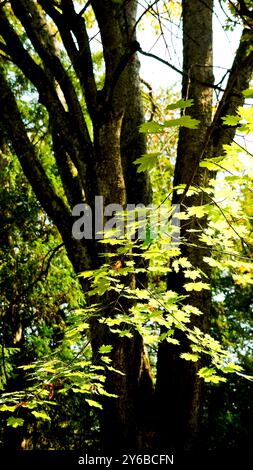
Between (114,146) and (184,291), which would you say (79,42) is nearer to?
(114,146)

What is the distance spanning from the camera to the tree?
305 centimetres

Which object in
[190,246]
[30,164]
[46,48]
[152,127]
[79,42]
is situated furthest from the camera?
[30,164]

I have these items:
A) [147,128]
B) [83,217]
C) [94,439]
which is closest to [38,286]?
[94,439]

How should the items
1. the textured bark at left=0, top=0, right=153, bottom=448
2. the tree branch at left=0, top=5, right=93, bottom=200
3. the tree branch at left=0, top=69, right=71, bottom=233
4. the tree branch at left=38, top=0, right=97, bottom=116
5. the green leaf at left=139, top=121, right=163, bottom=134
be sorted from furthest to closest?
the tree branch at left=0, top=69, right=71, bottom=233 → the tree branch at left=0, top=5, right=93, bottom=200 → the tree branch at left=38, top=0, right=97, bottom=116 → the textured bark at left=0, top=0, right=153, bottom=448 → the green leaf at left=139, top=121, right=163, bottom=134

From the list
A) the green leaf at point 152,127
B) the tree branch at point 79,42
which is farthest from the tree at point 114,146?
the green leaf at point 152,127

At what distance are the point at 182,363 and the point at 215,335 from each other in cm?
622

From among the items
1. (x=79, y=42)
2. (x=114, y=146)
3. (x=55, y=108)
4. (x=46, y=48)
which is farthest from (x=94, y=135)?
(x=46, y=48)

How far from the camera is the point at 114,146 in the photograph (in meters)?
3.09

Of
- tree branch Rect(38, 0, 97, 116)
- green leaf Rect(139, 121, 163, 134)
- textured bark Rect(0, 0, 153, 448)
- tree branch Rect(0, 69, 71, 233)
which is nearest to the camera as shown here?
green leaf Rect(139, 121, 163, 134)

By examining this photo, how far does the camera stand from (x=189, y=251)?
149 inches

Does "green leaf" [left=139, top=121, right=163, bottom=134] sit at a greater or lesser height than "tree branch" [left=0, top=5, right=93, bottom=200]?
lesser

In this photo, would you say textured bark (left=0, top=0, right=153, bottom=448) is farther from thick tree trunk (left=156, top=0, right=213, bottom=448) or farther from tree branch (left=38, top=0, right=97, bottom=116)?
thick tree trunk (left=156, top=0, right=213, bottom=448)

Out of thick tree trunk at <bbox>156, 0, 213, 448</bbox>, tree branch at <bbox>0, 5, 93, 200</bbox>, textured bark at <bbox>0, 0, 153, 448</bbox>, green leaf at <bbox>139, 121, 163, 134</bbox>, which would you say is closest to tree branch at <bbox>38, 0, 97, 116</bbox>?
textured bark at <bbox>0, 0, 153, 448</bbox>

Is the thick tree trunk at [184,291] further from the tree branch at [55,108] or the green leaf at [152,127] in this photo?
the green leaf at [152,127]
